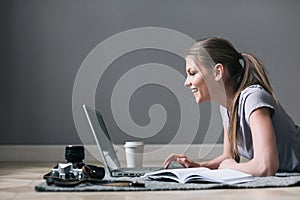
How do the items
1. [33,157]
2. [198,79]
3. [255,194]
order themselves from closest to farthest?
[255,194], [198,79], [33,157]

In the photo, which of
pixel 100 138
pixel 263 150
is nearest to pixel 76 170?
pixel 100 138

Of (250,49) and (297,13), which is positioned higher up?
(297,13)

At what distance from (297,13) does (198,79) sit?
1667 mm

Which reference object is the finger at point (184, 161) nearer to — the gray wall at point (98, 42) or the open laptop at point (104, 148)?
the open laptop at point (104, 148)

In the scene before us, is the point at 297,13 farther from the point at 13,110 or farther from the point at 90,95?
the point at 13,110

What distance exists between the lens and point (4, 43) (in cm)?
348

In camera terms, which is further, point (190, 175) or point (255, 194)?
point (190, 175)

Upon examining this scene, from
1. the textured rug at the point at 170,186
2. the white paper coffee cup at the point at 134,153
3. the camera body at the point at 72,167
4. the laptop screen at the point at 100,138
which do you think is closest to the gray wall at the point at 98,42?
the white paper coffee cup at the point at 134,153

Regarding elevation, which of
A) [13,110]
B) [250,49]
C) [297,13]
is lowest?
[13,110]

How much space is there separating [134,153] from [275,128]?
1.98 ft

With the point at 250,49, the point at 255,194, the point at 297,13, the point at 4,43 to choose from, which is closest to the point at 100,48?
the point at 4,43

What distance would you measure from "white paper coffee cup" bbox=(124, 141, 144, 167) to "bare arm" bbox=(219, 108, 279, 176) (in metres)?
0.58

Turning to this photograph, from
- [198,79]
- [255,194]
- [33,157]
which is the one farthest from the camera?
[33,157]

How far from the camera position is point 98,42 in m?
3.54
